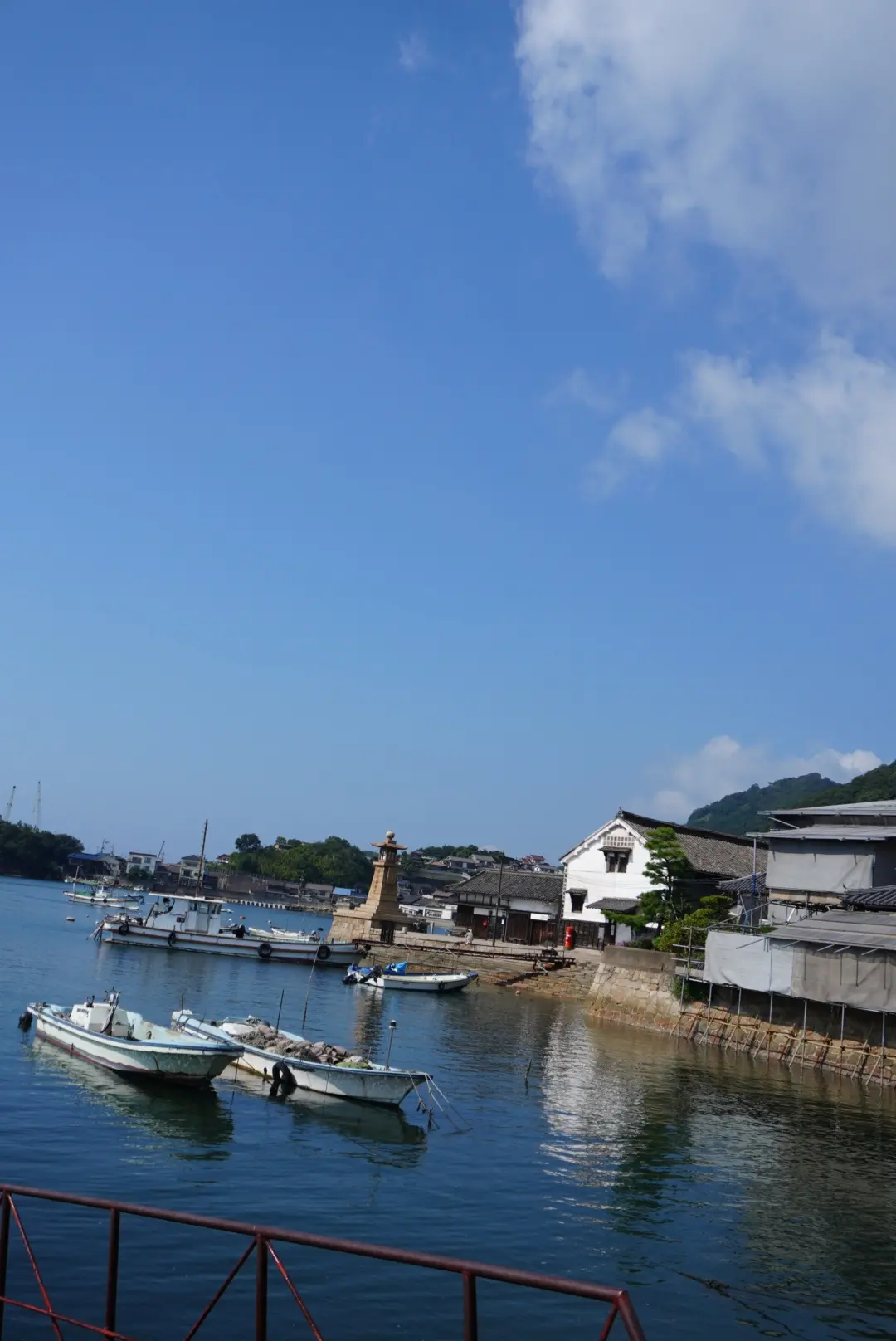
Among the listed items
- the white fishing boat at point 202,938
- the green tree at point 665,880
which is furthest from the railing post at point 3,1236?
the white fishing boat at point 202,938

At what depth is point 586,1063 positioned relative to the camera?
35.8 meters

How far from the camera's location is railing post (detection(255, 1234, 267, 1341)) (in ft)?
22.2

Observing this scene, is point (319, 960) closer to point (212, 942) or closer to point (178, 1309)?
point (212, 942)

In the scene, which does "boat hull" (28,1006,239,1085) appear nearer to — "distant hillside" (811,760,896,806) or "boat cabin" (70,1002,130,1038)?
"boat cabin" (70,1002,130,1038)

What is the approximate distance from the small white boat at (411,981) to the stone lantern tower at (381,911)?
13224 mm

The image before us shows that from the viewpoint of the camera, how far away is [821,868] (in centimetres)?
4575

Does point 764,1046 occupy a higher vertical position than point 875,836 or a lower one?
lower

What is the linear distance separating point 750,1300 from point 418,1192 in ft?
22.2

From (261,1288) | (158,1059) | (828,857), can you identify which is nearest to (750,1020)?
(828,857)

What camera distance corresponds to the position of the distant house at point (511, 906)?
264ft

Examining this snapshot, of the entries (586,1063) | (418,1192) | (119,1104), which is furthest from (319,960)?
(418,1192)

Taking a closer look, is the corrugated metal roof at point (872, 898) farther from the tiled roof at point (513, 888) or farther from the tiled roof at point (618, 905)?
the tiled roof at point (513, 888)

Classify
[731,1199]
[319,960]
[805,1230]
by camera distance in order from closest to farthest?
[805,1230] → [731,1199] → [319,960]

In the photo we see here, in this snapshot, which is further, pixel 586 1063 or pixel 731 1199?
pixel 586 1063
